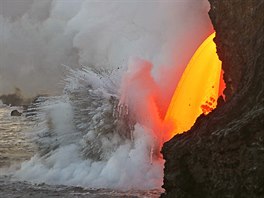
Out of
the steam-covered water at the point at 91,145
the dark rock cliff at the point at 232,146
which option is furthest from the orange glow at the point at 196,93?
the dark rock cliff at the point at 232,146

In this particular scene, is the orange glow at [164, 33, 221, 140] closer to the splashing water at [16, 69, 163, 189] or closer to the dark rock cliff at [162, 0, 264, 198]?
the splashing water at [16, 69, 163, 189]

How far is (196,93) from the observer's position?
20719 millimetres

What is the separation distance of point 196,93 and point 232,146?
10801 millimetres

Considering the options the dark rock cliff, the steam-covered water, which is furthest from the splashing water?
the dark rock cliff

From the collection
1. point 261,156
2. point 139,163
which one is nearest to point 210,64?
point 139,163

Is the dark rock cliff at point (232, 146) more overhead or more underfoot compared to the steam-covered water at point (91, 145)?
more underfoot

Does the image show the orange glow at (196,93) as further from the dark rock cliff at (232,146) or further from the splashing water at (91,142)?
the dark rock cliff at (232,146)

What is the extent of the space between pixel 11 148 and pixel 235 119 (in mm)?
25705

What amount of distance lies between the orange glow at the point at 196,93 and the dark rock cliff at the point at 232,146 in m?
6.41

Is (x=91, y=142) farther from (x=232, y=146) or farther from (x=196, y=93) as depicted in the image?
(x=232, y=146)

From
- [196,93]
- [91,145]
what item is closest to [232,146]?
[196,93]

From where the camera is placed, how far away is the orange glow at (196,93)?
65.8 ft

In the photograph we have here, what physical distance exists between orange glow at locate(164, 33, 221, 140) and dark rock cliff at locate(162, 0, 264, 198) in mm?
6413

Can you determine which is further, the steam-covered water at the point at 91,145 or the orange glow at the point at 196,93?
the orange glow at the point at 196,93
